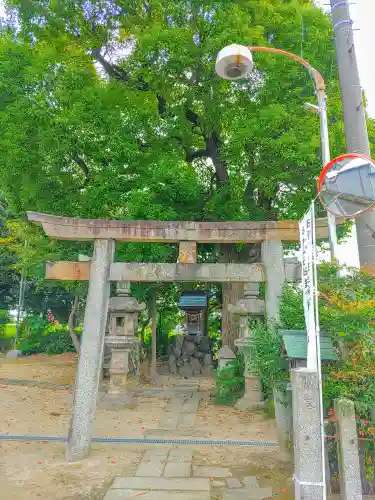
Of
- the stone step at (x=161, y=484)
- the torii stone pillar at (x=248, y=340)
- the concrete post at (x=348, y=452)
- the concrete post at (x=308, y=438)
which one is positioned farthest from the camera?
the torii stone pillar at (x=248, y=340)

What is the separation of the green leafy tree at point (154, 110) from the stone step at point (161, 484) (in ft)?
20.1

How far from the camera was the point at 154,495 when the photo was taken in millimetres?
4852

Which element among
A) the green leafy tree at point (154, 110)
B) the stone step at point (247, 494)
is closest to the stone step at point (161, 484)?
the stone step at point (247, 494)

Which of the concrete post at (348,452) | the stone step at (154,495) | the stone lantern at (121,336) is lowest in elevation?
the stone step at (154,495)

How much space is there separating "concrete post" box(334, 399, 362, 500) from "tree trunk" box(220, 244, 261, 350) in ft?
26.3

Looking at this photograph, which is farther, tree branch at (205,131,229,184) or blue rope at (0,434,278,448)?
tree branch at (205,131,229,184)

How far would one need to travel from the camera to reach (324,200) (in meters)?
4.97

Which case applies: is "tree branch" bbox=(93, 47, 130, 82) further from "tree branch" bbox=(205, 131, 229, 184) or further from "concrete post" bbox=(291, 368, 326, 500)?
"concrete post" bbox=(291, 368, 326, 500)

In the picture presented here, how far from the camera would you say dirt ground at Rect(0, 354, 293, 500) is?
5.17 meters

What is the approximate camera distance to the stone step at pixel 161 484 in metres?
5.05

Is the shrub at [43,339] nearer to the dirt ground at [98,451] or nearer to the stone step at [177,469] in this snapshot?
the dirt ground at [98,451]

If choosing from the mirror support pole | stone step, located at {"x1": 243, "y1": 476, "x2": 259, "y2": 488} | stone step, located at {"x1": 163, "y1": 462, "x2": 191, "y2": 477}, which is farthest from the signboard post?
stone step, located at {"x1": 163, "y1": 462, "x2": 191, "y2": 477}

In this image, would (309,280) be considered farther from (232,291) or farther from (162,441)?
(232,291)

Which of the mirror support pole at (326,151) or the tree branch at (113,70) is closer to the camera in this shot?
the mirror support pole at (326,151)
